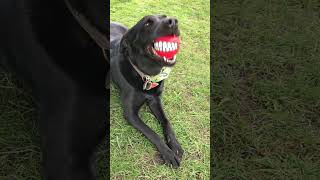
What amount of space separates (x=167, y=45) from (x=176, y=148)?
1.83 feet

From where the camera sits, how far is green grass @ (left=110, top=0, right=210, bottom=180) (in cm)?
245

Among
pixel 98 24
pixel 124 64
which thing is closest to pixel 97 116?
pixel 98 24

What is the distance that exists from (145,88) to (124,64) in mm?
182

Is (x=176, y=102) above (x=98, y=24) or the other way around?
the other way around

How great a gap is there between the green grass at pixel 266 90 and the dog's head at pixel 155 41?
60 cm

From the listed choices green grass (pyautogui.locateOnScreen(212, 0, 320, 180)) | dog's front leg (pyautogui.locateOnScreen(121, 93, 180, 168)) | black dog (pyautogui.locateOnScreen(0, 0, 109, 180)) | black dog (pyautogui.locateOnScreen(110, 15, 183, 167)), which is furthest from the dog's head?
green grass (pyautogui.locateOnScreen(212, 0, 320, 180))

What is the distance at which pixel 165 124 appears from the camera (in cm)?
263

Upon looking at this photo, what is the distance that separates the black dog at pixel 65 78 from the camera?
6.44 ft

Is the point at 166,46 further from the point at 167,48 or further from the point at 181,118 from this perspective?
the point at 181,118

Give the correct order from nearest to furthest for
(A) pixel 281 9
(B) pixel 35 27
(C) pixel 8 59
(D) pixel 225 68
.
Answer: (B) pixel 35 27
(C) pixel 8 59
(D) pixel 225 68
(A) pixel 281 9

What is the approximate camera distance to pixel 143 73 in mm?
2516

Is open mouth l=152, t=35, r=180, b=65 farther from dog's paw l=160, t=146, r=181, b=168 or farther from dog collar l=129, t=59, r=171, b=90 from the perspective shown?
dog's paw l=160, t=146, r=181, b=168

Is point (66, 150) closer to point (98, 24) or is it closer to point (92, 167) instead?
point (92, 167)

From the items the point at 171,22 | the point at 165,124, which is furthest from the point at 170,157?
the point at 171,22
